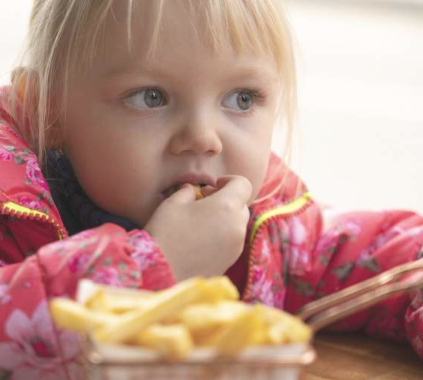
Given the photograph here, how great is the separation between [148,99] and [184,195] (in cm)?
13

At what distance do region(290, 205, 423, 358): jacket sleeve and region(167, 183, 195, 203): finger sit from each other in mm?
307

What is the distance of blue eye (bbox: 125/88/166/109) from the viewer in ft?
3.09

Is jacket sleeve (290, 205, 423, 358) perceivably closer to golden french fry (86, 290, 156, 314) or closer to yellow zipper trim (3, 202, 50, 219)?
yellow zipper trim (3, 202, 50, 219)

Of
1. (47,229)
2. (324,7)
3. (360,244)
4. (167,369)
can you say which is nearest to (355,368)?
(360,244)

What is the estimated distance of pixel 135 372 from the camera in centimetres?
50

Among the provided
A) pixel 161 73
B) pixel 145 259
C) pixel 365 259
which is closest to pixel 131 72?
pixel 161 73

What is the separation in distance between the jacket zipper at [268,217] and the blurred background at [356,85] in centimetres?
84

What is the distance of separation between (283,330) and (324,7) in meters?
1.89

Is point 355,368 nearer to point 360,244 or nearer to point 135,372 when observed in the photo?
point 360,244

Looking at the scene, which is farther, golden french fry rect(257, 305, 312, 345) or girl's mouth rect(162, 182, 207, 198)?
girl's mouth rect(162, 182, 207, 198)

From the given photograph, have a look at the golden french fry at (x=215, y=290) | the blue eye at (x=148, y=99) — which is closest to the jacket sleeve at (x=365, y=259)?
the blue eye at (x=148, y=99)

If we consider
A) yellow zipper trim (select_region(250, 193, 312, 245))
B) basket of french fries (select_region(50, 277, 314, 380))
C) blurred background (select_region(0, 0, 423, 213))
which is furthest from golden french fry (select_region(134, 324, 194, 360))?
blurred background (select_region(0, 0, 423, 213))

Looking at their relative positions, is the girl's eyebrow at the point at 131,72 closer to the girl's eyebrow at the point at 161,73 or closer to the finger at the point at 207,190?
the girl's eyebrow at the point at 161,73

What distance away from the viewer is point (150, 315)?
1.63ft
